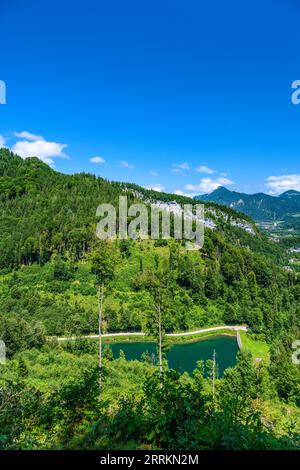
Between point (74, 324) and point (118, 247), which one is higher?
point (118, 247)

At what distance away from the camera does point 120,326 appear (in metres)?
50.8

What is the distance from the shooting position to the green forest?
19.5 feet

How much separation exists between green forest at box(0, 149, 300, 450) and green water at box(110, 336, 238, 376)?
2904 mm

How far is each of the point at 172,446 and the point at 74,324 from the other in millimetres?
43749

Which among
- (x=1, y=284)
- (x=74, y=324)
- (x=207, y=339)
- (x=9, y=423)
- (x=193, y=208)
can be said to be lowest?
(x=207, y=339)

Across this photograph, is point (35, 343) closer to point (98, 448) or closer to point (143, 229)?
point (98, 448)

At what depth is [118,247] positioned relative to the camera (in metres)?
65.0

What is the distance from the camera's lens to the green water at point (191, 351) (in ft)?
140

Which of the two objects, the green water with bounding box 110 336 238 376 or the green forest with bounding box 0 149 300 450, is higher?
the green forest with bounding box 0 149 300 450

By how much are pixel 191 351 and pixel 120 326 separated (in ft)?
40.6

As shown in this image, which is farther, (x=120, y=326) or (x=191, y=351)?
(x=120, y=326)

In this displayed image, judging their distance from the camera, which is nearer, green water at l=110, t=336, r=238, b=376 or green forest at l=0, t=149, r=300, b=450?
green forest at l=0, t=149, r=300, b=450

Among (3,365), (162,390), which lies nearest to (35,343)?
(3,365)

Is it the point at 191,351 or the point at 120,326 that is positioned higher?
the point at 120,326
